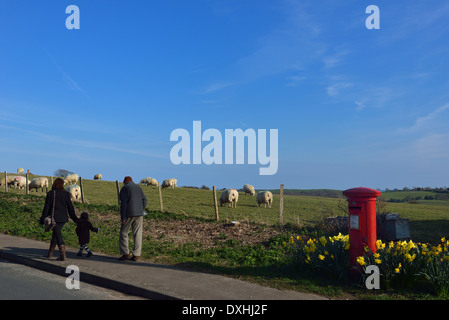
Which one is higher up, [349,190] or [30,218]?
[349,190]

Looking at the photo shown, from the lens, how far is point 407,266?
7.79 m

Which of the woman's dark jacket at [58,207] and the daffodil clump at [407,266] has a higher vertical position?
Result: the woman's dark jacket at [58,207]

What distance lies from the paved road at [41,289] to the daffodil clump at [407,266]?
4.87 metres

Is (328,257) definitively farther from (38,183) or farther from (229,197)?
(38,183)

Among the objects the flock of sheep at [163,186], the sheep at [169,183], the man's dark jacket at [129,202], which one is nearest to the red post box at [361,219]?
the man's dark jacket at [129,202]

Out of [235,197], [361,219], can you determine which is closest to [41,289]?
[361,219]

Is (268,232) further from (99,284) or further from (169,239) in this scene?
(99,284)

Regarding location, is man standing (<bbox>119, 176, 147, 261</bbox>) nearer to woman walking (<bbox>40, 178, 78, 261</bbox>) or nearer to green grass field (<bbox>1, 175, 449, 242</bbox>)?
woman walking (<bbox>40, 178, 78, 261</bbox>)

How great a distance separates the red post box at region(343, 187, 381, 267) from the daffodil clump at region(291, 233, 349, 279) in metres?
0.25

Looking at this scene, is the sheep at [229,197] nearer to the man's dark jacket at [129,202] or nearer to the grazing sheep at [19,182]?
the grazing sheep at [19,182]

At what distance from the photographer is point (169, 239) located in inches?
535

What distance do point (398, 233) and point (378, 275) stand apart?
22.6 ft

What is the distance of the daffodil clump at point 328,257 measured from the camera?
8.35 meters
